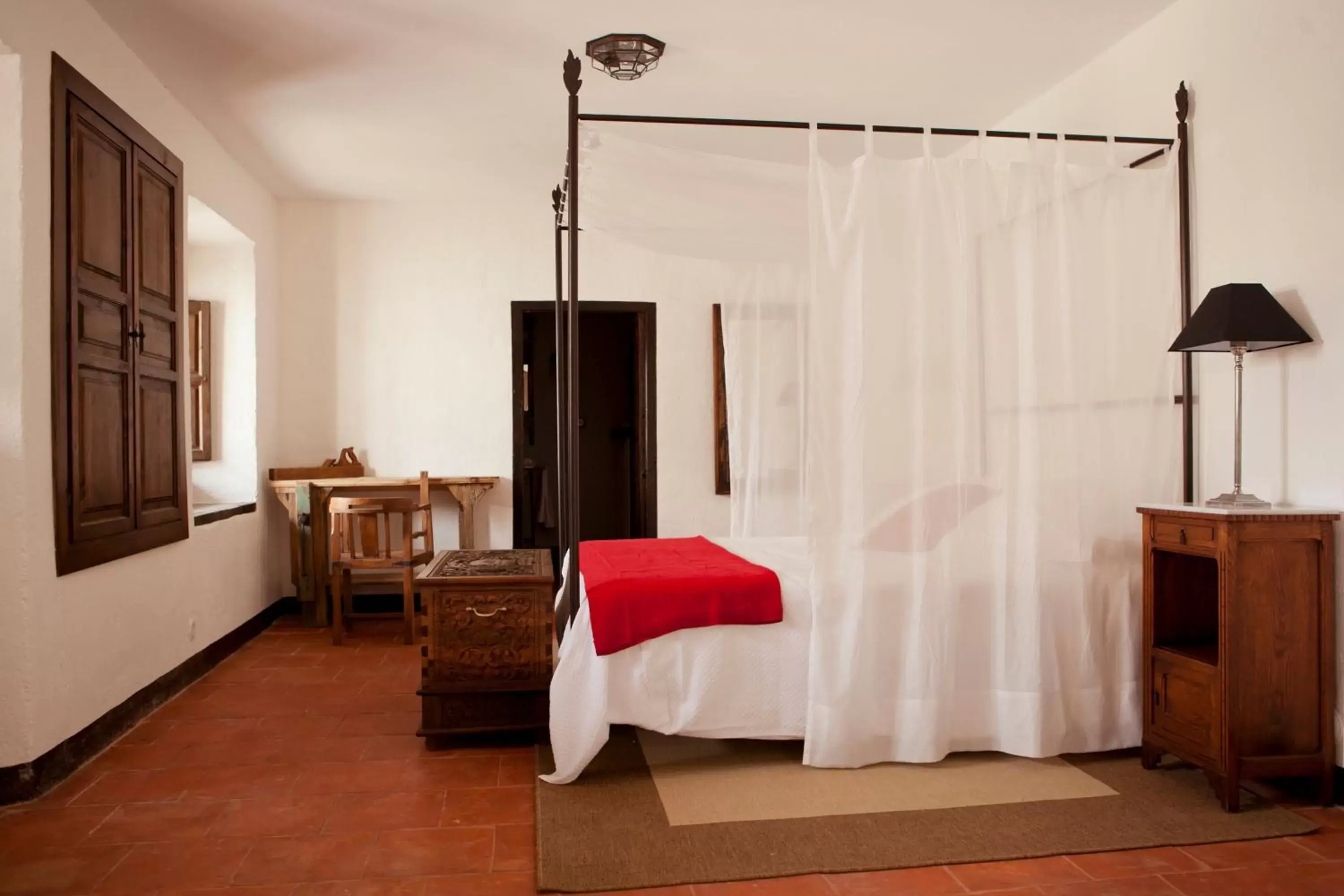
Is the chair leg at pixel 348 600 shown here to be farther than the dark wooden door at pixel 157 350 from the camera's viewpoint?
Yes

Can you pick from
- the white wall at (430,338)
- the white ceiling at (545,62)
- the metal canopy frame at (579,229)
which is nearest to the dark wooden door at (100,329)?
the white ceiling at (545,62)

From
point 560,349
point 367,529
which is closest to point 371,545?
point 367,529

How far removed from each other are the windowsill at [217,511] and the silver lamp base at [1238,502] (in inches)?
161

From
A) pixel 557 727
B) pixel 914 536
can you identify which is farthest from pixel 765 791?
pixel 914 536

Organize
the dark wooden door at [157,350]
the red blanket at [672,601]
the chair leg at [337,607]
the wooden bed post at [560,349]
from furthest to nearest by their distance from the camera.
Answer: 1. the chair leg at [337,607]
2. the wooden bed post at [560,349]
3. the dark wooden door at [157,350]
4. the red blanket at [672,601]

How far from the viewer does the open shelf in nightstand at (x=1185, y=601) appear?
308cm

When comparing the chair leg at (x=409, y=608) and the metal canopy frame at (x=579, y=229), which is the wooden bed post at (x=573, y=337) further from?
the chair leg at (x=409, y=608)

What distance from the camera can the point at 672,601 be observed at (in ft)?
10.1

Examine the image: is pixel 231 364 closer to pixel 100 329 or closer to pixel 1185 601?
pixel 100 329

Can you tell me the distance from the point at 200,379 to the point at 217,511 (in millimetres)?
945

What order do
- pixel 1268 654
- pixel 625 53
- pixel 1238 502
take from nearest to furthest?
pixel 1268 654 < pixel 1238 502 < pixel 625 53

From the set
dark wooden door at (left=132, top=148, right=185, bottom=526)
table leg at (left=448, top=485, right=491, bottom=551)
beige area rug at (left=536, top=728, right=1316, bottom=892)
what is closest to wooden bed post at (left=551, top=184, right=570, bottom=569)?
table leg at (left=448, top=485, right=491, bottom=551)

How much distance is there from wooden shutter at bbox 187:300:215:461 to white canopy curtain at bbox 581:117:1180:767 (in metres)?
3.18

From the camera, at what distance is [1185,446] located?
3.32m
